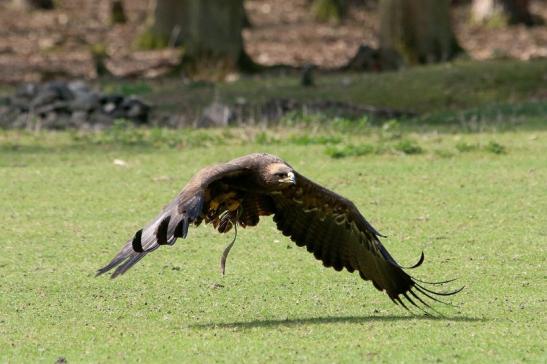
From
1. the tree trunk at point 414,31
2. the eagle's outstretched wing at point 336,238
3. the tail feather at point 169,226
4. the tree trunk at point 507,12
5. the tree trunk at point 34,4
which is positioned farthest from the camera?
the tree trunk at point 34,4

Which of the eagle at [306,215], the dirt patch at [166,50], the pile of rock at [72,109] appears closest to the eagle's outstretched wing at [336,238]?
the eagle at [306,215]

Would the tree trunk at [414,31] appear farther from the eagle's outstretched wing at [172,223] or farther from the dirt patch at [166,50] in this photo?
the eagle's outstretched wing at [172,223]

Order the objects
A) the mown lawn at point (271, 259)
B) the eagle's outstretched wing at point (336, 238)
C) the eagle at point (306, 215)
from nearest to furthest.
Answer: the mown lawn at point (271, 259) → the eagle at point (306, 215) → the eagle's outstretched wing at point (336, 238)

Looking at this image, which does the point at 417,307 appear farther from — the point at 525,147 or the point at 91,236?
the point at 525,147

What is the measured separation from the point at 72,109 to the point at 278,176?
10.9m

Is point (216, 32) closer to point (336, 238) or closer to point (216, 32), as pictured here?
point (216, 32)

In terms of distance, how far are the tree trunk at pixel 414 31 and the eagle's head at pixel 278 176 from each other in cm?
1674

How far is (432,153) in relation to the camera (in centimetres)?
1547

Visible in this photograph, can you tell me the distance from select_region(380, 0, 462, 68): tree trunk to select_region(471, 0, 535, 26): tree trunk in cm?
1180

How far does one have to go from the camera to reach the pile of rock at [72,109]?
18.2 metres

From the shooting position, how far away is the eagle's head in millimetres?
8094

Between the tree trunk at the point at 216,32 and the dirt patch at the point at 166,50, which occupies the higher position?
the tree trunk at the point at 216,32

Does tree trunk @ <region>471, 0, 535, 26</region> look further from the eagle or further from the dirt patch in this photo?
the eagle

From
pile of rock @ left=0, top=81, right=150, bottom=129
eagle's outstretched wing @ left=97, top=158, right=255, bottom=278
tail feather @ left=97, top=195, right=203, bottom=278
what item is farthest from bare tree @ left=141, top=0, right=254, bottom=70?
tail feather @ left=97, top=195, right=203, bottom=278
